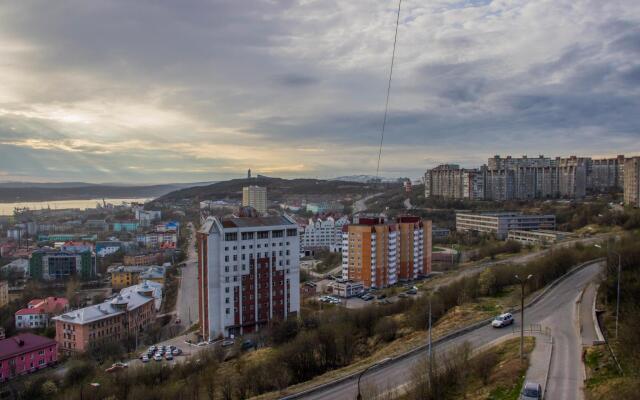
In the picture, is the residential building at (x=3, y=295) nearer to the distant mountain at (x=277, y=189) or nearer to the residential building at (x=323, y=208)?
the residential building at (x=323, y=208)

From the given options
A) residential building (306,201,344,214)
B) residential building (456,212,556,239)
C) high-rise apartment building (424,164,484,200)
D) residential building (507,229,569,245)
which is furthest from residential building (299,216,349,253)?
residential building (306,201,344,214)

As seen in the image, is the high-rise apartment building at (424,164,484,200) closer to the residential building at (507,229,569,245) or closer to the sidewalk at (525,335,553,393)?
the residential building at (507,229,569,245)

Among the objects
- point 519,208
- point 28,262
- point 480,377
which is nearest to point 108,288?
point 28,262

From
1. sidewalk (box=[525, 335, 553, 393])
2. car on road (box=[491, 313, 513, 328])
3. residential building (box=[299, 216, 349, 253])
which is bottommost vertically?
residential building (box=[299, 216, 349, 253])

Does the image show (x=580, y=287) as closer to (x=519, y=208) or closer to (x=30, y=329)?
(x=30, y=329)

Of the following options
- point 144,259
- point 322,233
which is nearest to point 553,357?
point 322,233

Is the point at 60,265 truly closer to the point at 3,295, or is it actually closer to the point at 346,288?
the point at 3,295

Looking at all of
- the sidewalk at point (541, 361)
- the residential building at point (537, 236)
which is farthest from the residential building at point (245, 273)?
the residential building at point (537, 236)
